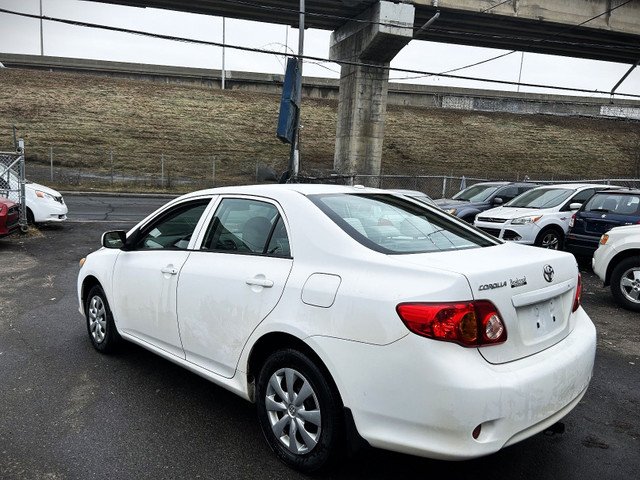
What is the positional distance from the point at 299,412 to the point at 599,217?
780cm

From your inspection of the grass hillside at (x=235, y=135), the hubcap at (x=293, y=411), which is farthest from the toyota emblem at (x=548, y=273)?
the grass hillside at (x=235, y=135)

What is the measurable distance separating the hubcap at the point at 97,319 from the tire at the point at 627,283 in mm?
6373

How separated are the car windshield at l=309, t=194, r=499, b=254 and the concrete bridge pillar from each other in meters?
22.0

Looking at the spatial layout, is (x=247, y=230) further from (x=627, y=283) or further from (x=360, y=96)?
(x=360, y=96)

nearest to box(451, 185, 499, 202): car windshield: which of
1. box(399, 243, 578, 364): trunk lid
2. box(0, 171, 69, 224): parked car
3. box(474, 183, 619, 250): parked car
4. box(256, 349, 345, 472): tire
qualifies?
box(474, 183, 619, 250): parked car

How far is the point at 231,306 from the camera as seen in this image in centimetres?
327

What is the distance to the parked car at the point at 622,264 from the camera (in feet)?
22.6

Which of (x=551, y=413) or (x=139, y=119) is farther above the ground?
(x=139, y=119)

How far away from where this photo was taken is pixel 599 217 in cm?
888

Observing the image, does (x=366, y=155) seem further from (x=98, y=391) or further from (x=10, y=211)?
(x=98, y=391)

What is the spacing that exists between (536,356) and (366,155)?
24.9m

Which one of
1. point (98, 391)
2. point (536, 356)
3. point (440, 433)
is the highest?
point (536, 356)

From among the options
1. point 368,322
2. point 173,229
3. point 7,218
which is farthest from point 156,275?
point 7,218

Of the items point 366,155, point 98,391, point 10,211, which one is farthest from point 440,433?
point 366,155
